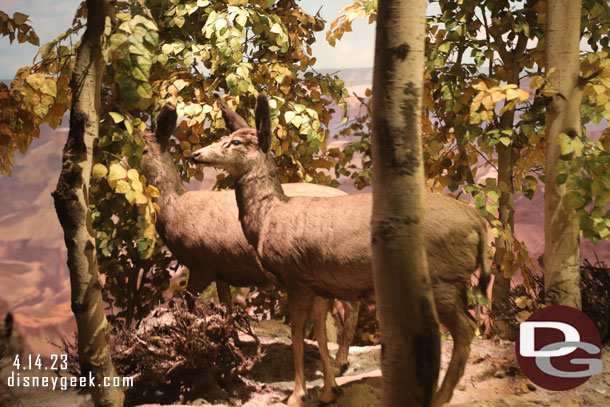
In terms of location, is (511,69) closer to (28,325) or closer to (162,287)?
(162,287)

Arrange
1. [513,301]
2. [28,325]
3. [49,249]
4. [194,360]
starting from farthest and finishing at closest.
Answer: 1. [49,249]
2. [28,325]
3. [513,301]
4. [194,360]

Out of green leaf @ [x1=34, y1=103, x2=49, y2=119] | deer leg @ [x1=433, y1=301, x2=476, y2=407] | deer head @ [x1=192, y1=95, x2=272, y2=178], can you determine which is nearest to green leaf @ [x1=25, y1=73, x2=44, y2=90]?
green leaf @ [x1=34, y1=103, x2=49, y2=119]

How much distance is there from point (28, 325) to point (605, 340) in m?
3.83

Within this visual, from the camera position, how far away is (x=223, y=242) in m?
4.10

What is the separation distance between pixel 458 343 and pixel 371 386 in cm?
84

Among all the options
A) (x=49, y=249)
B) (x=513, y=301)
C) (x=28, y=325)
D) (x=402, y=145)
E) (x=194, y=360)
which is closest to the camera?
(x=402, y=145)

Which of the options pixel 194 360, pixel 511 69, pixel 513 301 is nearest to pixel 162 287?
pixel 194 360

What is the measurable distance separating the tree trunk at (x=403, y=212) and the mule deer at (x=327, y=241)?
791mm

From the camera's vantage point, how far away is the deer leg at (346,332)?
405 cm

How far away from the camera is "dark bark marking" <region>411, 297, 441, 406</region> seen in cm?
203

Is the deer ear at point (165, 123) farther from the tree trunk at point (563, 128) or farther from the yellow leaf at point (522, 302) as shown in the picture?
the yellow leaf at point (522, 302)

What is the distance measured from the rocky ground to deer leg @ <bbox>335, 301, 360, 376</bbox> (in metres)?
0.07

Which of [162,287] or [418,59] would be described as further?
[162,287]

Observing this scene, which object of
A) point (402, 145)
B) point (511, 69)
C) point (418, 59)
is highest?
point (511, 69)
